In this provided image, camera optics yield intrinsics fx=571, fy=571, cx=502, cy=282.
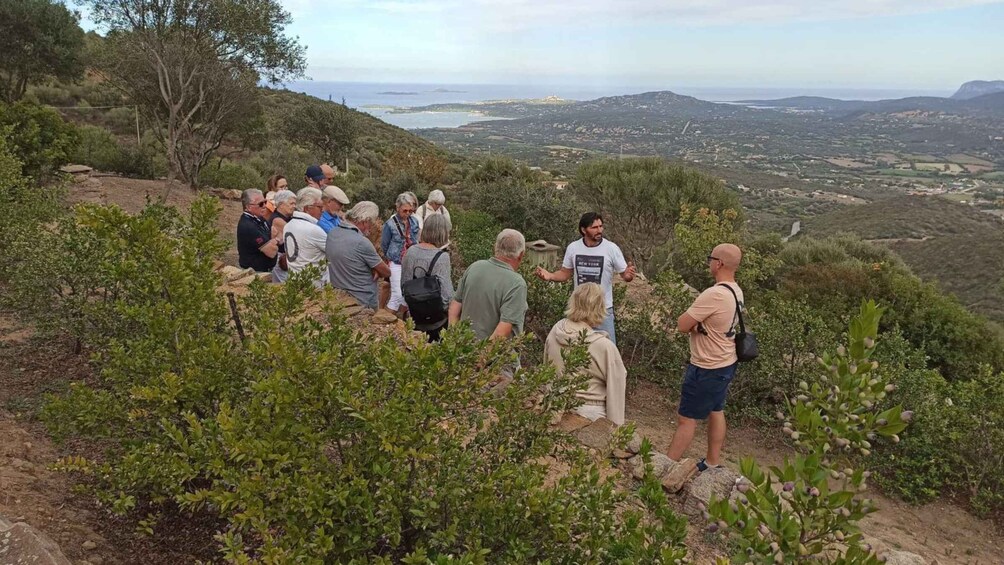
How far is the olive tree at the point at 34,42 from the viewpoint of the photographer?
783 inches

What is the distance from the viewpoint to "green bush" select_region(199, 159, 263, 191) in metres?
17.8

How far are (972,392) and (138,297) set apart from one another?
22.9 ft

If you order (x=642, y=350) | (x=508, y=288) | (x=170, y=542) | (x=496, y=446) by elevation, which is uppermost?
(x=508, y=288)

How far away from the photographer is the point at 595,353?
4.02 m

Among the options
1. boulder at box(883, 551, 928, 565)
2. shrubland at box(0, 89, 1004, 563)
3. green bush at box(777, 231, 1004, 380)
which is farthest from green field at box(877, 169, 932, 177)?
shrubland at box(0, 89, 1004, 563)

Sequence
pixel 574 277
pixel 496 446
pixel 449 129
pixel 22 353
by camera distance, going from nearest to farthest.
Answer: pixel 496 446 → pixel 22 353 → pixel 574 277 → pixel 449 129

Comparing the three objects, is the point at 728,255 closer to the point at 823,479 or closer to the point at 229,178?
the point at 823,479

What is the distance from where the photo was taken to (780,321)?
261 inches

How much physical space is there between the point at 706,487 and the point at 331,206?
4256 mm

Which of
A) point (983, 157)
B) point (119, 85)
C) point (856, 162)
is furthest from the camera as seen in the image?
point (983, 157)

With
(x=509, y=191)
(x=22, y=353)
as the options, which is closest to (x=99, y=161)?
(x=509, y=191)

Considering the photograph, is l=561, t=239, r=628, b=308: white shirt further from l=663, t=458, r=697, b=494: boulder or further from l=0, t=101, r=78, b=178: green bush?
l=0, t=101, r=78, b=178: green bush

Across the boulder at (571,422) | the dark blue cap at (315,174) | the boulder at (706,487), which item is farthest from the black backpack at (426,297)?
the dark blue cap at (315,174)

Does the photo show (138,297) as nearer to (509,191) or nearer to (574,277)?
(574,277)
